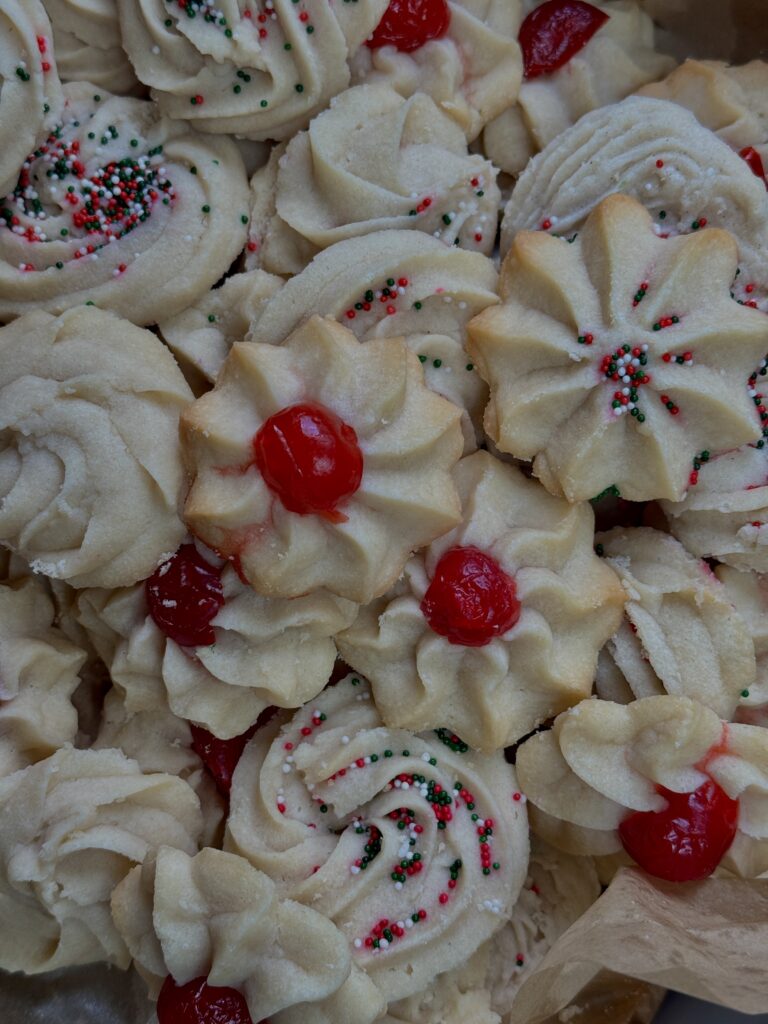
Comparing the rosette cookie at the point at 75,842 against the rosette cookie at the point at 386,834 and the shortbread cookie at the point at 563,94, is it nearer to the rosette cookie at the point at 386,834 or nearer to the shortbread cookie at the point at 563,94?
the rosette cookie at the point at 386,834

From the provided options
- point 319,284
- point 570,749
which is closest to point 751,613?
point 570,749

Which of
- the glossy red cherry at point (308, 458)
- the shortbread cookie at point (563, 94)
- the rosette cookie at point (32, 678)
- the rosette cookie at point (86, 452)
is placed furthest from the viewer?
the shortbread cookie at point (563, 94)

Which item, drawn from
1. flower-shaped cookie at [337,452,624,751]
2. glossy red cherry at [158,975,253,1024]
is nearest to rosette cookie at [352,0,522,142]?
flower-shaped cookie at [337,452,624,751]

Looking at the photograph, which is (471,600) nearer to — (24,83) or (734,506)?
(734,506)

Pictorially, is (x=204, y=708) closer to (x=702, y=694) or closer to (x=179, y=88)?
(x=702, y=694)

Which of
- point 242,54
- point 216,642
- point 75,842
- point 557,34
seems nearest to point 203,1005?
point 75,842

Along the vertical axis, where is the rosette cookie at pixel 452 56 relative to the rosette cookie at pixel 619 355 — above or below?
above

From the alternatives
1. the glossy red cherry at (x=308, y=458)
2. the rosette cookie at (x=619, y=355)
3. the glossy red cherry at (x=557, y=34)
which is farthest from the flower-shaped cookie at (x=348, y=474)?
the glossy red cherry at (x=557, y=34)
